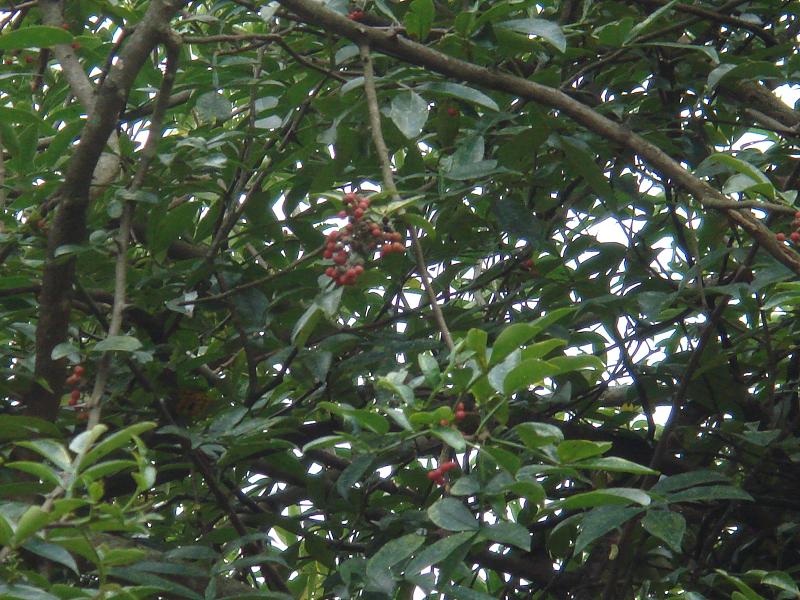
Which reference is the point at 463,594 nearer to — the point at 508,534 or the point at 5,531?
the point at 508,534

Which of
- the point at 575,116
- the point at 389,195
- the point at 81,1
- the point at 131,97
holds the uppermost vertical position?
the point at 81,1

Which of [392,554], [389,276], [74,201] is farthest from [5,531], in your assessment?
[389,276]

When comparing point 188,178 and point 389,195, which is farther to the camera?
point 188,178

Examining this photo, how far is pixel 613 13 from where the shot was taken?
6.21 ft

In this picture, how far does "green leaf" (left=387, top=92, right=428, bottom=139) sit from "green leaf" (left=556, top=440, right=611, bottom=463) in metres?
0.48

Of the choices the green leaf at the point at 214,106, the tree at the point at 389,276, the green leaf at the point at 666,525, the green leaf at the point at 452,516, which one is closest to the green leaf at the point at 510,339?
the green leaf at the point at 452,516

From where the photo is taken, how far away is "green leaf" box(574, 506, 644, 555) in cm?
122

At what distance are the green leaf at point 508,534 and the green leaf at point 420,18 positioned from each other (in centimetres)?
73

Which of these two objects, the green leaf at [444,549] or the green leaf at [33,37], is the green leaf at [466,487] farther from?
the green leaf at [33,37]

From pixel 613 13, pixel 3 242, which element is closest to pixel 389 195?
pixel 3 242

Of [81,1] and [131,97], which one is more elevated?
[81,1]

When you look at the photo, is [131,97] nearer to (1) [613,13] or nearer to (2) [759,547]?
(1) [613,13]

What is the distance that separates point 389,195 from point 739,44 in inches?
42.5

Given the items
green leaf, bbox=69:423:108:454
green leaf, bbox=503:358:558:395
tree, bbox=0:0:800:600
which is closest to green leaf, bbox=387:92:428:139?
tree, bbox=0:0:800:600
